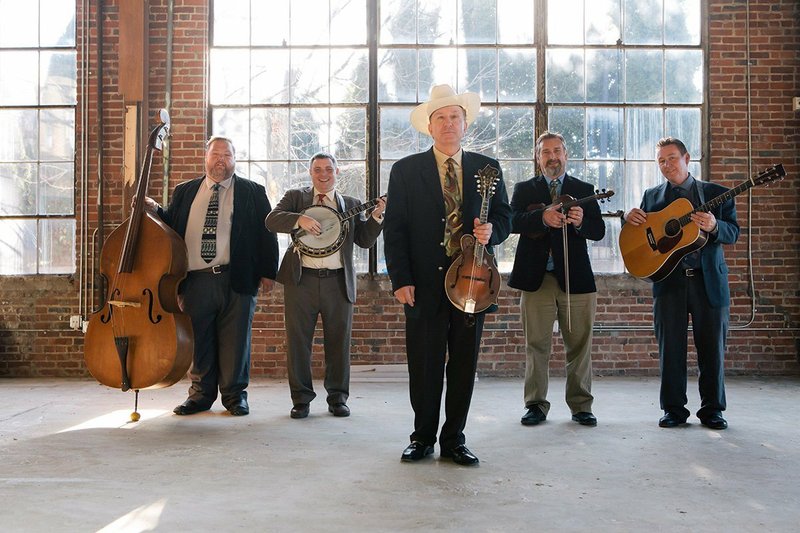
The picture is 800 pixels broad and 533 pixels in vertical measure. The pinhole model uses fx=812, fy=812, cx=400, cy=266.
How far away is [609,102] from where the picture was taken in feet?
23.2

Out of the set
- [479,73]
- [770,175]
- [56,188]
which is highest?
[479,73]

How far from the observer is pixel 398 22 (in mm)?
7109

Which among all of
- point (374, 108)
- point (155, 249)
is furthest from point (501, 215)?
point (374, 108)

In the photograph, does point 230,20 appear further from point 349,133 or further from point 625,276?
point 625,276

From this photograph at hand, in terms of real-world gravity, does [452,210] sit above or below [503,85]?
below

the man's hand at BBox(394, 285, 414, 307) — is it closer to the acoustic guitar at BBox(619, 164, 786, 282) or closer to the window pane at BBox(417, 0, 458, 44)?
the acoustic guitar at BBox(619, 164, 786, 282)

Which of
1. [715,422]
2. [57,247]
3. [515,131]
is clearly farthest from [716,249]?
[57,247]

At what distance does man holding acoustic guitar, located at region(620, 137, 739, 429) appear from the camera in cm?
446

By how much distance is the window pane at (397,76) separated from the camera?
7094 mm

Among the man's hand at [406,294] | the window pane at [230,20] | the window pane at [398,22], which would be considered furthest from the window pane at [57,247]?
the man's hand at [406,294]

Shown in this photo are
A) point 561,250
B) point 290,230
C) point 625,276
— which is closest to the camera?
point 561,250

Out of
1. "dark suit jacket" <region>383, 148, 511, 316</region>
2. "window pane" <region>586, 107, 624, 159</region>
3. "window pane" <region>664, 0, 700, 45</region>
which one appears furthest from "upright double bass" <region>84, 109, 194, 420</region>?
"window pane" <region>664, 0, 700, 45</region>

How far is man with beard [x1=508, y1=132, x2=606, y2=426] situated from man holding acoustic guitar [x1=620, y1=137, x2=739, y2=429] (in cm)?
36

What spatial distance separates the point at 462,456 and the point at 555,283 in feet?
4.85
